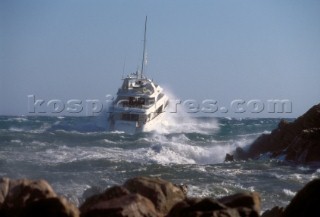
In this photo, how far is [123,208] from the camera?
6008 mm

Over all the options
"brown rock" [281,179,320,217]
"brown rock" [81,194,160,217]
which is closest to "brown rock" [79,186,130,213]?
"brown rock" [81,194,160,217]

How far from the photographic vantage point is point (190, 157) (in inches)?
1037

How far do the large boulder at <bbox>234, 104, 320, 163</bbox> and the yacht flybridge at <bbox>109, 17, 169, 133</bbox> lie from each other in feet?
45.7

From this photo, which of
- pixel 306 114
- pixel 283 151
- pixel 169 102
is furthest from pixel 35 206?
pixel 169 102

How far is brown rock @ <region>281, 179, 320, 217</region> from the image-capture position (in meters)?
6.03

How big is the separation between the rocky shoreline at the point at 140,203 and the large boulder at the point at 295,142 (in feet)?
42.0

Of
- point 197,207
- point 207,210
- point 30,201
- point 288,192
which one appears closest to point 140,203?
point 197,207

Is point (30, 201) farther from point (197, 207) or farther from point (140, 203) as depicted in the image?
point (197, 207)

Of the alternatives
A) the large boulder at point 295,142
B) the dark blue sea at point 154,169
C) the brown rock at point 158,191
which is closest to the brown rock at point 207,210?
the brown rock at point 158,191

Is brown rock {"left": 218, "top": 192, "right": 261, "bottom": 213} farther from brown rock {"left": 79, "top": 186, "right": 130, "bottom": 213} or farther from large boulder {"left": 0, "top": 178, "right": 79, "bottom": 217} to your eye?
large boulder {"left": 0, "top": 178, "right": 79, "bottom": 217}

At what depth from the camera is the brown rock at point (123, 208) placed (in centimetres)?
600

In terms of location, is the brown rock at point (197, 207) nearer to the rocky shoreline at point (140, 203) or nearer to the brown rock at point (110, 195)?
the rocky shoreline at point (140, 203)

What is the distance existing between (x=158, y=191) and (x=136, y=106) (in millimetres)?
32610

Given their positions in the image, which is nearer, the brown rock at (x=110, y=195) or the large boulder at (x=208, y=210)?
the large boulder at (x=208, y=210)
